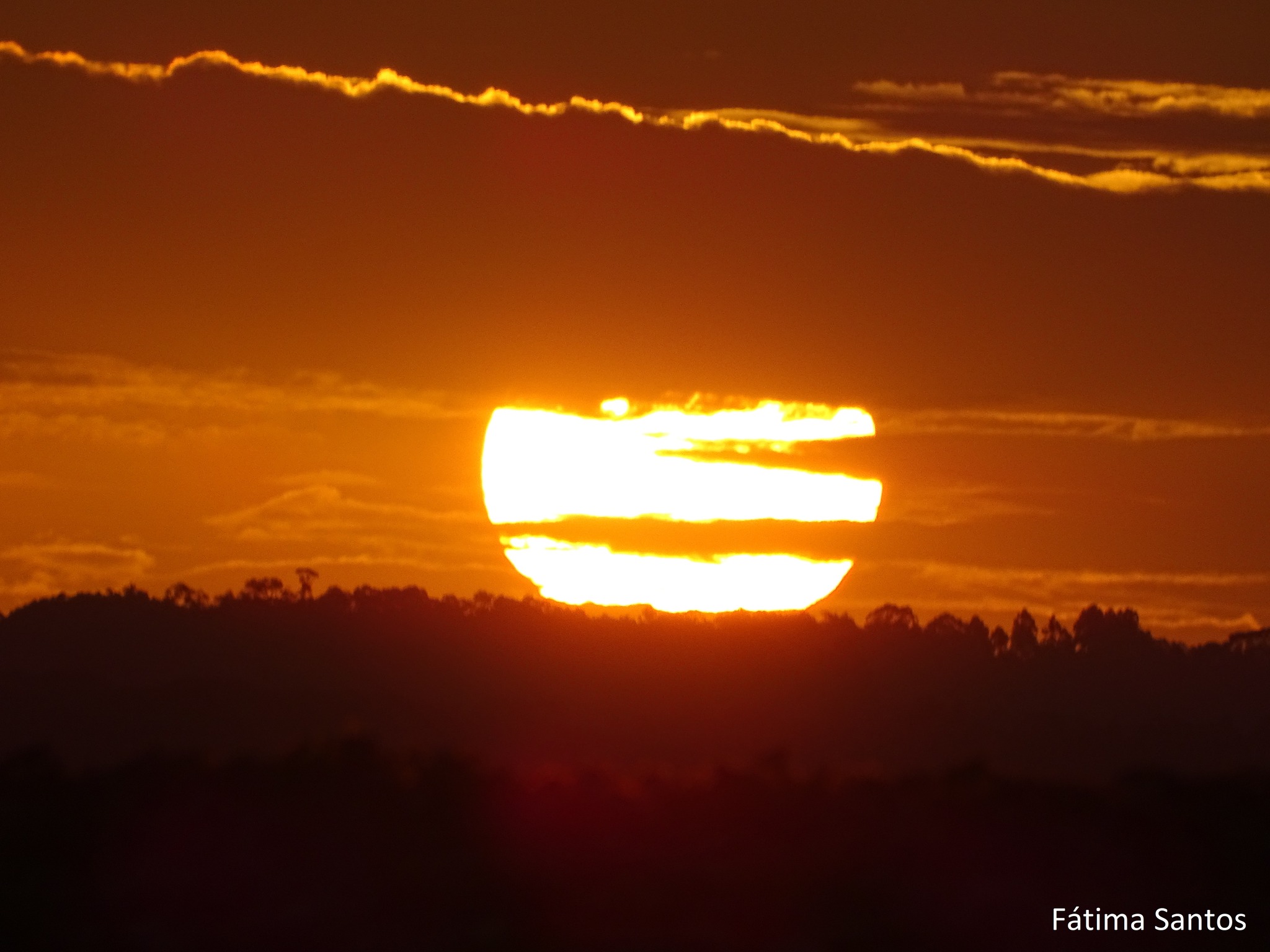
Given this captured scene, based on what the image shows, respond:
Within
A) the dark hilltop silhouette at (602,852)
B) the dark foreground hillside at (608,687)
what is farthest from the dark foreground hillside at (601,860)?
the dark foreground hillside at (608,687)

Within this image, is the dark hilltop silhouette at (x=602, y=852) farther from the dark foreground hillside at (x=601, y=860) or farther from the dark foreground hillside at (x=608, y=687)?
the dark foreground hillside at (x=608, y=687)

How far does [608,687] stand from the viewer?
111 m

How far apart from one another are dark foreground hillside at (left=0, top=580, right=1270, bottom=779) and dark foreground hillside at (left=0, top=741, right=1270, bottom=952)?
2062 inches

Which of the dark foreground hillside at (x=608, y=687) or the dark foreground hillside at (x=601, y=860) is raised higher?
the dark foreground hillside at (x=608, y=687)

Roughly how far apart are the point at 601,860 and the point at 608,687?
84.9m

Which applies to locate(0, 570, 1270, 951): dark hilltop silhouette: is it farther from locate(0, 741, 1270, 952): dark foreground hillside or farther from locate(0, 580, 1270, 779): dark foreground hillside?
locate(0, 580, 1270, 779): dark foreground hillside

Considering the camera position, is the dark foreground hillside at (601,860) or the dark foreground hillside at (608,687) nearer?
the dark foreground hillside at (601,860)

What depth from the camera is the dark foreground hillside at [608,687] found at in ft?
323

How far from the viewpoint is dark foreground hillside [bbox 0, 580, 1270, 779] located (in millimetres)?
98562

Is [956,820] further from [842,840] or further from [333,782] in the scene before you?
[333,782]

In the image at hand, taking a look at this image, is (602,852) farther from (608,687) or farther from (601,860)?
(608,687)

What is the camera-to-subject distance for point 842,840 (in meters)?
26.8

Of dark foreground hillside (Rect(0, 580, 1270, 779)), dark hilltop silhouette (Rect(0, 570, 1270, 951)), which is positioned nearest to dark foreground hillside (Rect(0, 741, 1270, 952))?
dark hilltop silhouette (Rect(0, 570, 1270, 951))

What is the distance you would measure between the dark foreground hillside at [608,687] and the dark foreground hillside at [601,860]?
52375mm
